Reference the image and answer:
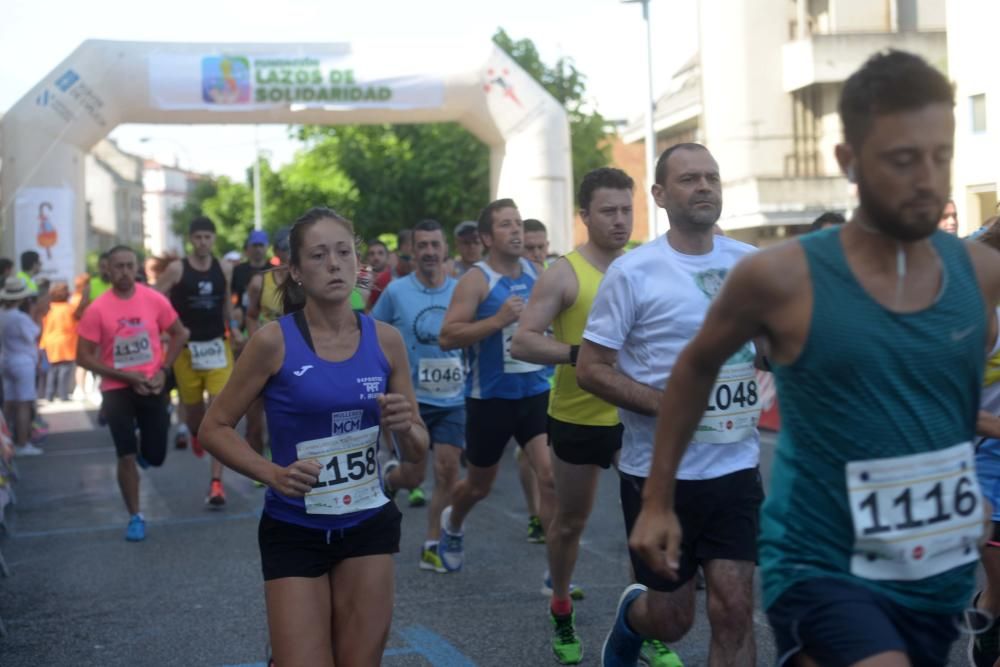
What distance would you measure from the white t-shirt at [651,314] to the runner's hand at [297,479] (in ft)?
3.84

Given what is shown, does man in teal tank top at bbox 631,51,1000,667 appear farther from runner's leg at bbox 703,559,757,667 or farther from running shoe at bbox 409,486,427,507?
Result: running shoe at bbox 409,486,427,507

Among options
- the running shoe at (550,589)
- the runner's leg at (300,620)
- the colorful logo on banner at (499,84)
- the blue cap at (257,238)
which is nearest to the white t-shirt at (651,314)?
the runner's leg at (300,620)

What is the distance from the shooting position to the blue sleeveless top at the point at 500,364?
795cm

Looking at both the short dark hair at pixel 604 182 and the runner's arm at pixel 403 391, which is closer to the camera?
the runner's arm at pixel 403 391

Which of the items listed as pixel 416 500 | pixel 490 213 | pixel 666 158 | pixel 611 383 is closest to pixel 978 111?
pixel 416 500

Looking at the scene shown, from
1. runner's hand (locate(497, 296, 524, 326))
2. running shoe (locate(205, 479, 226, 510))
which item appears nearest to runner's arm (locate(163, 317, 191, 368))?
running shoe (locate(205, 479, 226, 510))

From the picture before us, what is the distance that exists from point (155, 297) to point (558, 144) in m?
10.7

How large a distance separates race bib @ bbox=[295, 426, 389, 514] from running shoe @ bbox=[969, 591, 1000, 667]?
2.09m

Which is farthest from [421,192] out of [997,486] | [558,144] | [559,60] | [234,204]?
[234,204]

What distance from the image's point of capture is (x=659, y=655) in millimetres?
5633

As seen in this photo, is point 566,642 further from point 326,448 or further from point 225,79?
point 225,79

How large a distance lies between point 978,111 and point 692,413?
1874 centimetres

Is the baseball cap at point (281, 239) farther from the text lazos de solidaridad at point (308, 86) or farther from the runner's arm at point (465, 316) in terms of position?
the text lazos de solidaridad at point (308, 86)

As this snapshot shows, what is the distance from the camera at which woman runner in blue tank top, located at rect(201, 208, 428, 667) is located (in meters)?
4.28
